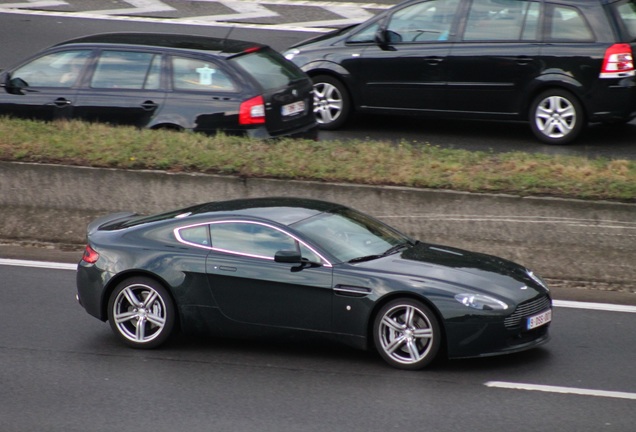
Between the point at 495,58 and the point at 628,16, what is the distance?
1.75 meters

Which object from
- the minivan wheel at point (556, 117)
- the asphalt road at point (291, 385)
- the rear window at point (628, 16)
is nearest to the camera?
the asphalt road at point (291, 385)

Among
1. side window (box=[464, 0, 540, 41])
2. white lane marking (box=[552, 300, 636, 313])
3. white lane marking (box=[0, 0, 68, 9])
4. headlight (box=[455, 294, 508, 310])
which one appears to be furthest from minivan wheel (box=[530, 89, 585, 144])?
white lane marking (box=[0, 0, 68, 9])

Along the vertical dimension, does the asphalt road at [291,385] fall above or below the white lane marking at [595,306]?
below

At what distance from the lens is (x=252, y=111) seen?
43.1 feet

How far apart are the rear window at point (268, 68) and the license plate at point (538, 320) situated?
5528 mm

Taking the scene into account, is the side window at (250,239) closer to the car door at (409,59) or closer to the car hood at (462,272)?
the car hood at (462,272)

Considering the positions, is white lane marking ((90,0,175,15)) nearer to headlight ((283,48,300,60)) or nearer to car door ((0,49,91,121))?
headlight ((283,48,300,60))

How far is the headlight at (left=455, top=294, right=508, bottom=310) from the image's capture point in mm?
8352

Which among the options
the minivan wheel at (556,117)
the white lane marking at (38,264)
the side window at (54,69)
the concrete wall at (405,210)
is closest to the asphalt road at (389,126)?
the minivan wheel at (556,117)

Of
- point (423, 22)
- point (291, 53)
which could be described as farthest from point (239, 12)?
point (423, 22)

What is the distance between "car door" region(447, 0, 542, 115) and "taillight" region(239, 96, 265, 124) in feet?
9.94

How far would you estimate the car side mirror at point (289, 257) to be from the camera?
870 centimetres

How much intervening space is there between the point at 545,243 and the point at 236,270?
12.7 ft

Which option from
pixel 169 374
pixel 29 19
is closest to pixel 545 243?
pixel 169 374
